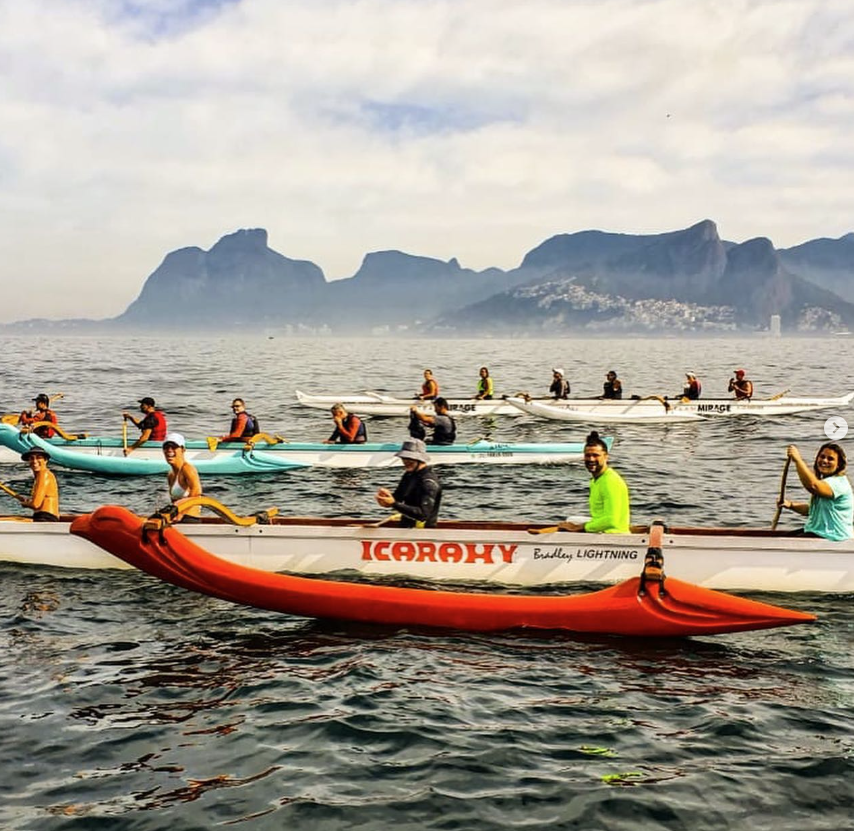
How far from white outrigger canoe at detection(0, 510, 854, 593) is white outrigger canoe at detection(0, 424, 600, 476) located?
1050 cm

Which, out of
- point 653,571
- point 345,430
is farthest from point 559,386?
point 653,571

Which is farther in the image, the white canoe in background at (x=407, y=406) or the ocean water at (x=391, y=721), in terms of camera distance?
the white canoe in background at (x=407, y=406)

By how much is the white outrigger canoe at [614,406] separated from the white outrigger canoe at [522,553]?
2162cm

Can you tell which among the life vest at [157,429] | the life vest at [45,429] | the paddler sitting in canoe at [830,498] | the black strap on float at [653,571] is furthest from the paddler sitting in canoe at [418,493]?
the life vest at [45,429]

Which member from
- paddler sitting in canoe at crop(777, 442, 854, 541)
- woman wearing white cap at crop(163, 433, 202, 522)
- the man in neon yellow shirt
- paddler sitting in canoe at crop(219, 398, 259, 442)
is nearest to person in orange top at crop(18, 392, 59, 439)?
paddler sitting in canoe at crop(219, 398, 259, 442)

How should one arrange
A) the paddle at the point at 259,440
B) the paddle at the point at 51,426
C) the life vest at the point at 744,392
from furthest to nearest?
the life vest at the point at 744,392, the paddle at the point at 51,426, the paddle at the point at 259,440

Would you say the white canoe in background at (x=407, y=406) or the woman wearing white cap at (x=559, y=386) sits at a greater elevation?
the woman wearing white cap at (x=559, y=386)

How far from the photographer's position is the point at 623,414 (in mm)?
33688

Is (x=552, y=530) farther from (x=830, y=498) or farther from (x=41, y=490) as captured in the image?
(x=41, y=490)

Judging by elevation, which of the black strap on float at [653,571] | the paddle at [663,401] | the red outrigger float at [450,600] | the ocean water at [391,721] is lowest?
the ocean water at [391,721]

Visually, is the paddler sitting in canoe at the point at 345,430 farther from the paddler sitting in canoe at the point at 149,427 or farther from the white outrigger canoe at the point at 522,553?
the white outrigger canoe at the point at 522,553

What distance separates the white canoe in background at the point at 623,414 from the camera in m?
33.2

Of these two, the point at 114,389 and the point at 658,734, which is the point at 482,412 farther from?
the point at 114,389

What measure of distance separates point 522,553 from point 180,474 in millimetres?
5537
